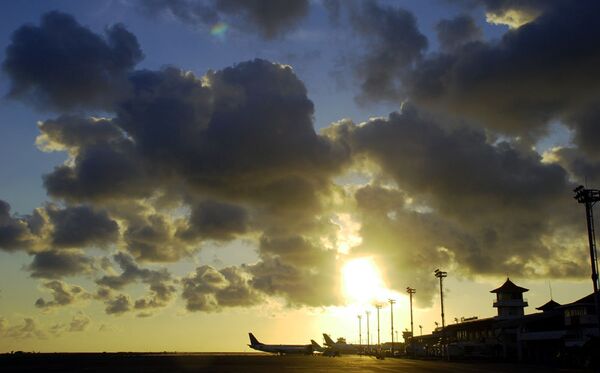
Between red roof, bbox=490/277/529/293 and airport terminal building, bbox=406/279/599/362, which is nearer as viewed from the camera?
airport terminal building, bbox=406/279/599/362

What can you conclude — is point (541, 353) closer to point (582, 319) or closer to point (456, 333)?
point (582, 319)

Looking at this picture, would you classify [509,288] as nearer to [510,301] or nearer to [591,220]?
[510,301]

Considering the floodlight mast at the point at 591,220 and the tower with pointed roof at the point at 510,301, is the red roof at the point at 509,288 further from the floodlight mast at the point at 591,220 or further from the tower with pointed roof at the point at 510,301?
the floodlight mast at the point at 591,220

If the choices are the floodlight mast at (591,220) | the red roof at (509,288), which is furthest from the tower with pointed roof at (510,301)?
the floodlight mast at (591,220)

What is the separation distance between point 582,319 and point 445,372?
4793 cm

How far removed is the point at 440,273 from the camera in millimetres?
153250

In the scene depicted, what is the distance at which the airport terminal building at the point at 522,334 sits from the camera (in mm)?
106125

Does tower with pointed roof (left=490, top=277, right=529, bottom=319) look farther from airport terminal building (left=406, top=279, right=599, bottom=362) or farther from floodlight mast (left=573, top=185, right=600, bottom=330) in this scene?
floodlight mast (left=573, top=185, right=600, bottom=330)

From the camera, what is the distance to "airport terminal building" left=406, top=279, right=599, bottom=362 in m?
106

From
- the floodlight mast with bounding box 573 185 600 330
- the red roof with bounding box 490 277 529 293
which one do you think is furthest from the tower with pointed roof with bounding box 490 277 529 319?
the floodlight mast with bounding box 573 185 600 330

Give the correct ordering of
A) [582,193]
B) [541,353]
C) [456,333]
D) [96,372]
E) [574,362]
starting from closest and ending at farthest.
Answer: [96,372]
[582,193]
[574,362]
[541,353]
[456,333]

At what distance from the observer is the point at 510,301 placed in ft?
512

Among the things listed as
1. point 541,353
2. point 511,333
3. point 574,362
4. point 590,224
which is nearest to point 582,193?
point 590,224

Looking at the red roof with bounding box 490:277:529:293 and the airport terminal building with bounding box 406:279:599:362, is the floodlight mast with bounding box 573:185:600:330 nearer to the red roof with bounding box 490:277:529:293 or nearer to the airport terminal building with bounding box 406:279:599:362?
the airport terminal building with bounding box 406:279:599:362
